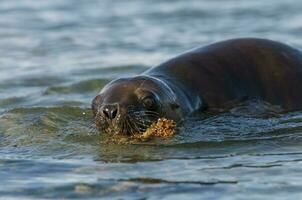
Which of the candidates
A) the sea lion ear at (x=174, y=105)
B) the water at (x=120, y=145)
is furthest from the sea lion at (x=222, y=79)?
the water at (x=120, y=145)

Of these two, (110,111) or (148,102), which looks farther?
(148,102)

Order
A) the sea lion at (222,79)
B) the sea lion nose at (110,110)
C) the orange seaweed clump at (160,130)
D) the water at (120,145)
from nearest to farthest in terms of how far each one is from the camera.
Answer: the water at (120,145), the sea lion nose at (110,110), the orange seaweed clump at (160,130), the sea lion at (222,79)

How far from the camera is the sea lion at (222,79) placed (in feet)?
24.1

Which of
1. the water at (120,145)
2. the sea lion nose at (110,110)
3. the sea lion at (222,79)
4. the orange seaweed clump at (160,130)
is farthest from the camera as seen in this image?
the sea lion at (222,79)

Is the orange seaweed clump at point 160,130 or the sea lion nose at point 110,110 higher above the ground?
the sea lion nose at point 110,110

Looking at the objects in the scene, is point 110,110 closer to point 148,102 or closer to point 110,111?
point 110,111

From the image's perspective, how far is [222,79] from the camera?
26.2ft

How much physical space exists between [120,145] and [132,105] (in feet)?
0.95

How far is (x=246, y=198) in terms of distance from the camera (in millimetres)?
5484

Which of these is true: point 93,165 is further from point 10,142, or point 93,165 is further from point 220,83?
point 220,83

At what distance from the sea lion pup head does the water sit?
136 millimetres

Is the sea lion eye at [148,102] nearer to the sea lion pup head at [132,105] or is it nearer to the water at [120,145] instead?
the sea lion pup head at [132,105]

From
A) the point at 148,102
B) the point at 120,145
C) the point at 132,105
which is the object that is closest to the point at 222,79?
the point at 148,102

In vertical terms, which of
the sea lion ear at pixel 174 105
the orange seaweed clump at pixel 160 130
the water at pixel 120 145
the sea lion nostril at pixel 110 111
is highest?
the sea lion nostril at pixel 110 111
